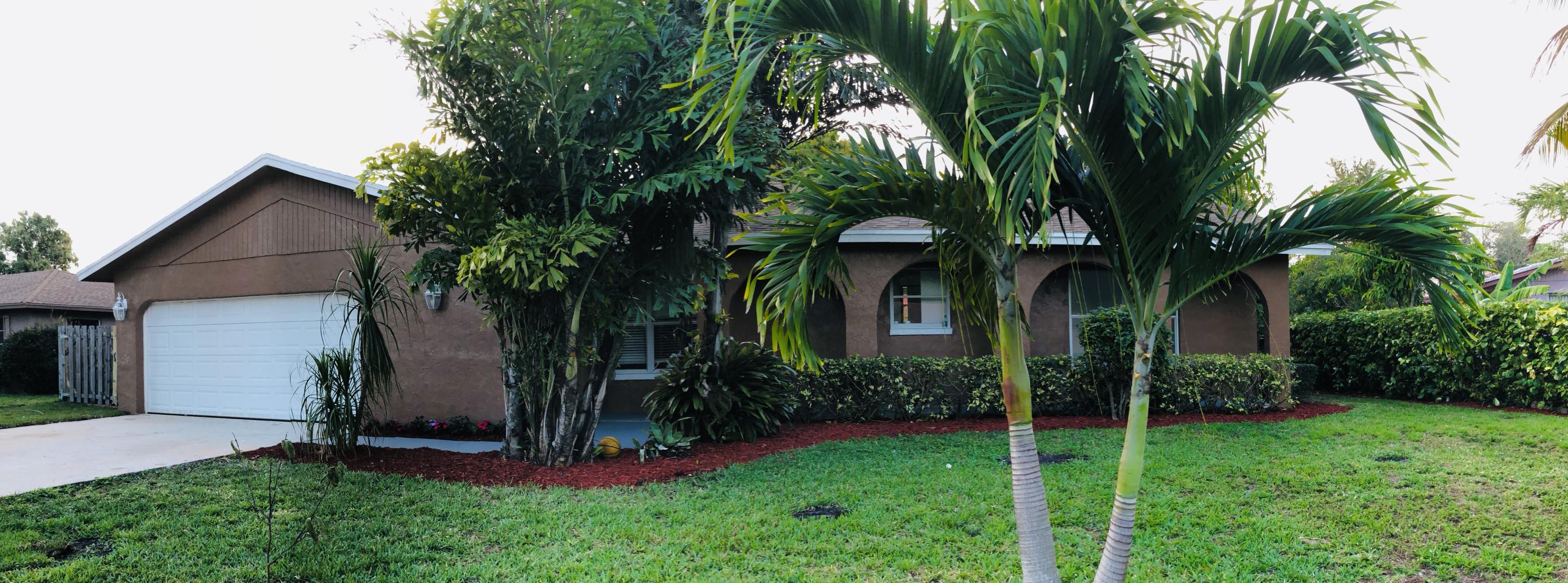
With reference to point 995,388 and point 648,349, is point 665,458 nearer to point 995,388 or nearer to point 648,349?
point 648,349

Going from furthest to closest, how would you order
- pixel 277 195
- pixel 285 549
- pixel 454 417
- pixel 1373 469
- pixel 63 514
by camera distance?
pixel 277 195, pixel 454 417, pixel 1373 469, pixel 63 514, pixel 285 549

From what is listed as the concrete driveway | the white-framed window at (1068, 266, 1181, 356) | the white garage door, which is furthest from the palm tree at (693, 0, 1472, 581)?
the white garage door

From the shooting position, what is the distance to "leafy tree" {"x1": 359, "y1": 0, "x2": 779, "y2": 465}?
6523 millimetres

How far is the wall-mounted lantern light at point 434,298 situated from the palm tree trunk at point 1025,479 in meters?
8.36

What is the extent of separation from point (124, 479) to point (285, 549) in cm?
365

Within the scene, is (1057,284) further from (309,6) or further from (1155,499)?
(309,6)

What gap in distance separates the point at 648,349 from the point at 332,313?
172 inches

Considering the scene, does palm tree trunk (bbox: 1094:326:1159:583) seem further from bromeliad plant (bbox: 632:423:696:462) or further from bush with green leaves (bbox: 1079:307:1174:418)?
bush with green leaves (bbox: 1079:307:1174:418)

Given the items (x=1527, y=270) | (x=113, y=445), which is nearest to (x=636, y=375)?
(x=113, y=445)

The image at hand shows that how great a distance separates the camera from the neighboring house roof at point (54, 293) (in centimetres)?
2011

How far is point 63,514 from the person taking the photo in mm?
5730

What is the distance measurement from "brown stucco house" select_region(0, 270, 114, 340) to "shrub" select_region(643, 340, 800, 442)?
18.8 m

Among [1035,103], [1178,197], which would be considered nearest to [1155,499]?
[1178,197]

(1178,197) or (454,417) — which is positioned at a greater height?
(1178,197)
